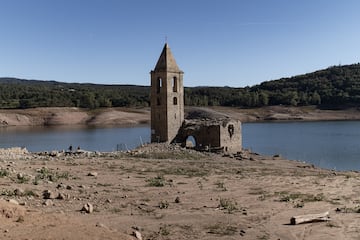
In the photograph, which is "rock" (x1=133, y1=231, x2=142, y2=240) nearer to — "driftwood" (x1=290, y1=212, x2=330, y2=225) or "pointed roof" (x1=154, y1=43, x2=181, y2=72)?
"driftwood" (x1=290, y1=212, x2=330, y2=225)

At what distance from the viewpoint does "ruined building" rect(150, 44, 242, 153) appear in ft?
97.8

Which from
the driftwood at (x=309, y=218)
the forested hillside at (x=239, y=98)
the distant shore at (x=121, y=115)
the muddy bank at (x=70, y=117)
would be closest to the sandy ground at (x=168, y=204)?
the driftwood at (x=309, y=218)

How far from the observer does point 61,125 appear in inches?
3214

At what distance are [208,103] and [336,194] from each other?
83.9 metres

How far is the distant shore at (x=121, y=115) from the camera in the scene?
270 feet

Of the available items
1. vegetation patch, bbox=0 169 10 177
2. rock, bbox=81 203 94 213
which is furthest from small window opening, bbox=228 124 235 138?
rock, bbox=81 203 94 213

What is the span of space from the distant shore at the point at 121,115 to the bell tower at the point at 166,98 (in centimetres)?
4657

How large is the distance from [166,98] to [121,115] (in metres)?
56.6

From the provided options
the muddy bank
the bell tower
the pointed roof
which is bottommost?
the muddy bank

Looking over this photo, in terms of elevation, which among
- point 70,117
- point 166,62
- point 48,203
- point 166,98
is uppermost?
point 166,62

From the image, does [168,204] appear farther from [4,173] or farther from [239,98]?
[239,98]

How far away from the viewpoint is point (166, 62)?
3019cm

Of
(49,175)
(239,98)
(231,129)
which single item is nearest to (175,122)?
(231,129)

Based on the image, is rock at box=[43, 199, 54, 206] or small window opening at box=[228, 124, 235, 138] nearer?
rock at box=[43, 199, 54, 206]
